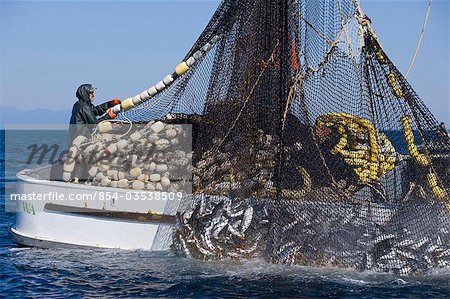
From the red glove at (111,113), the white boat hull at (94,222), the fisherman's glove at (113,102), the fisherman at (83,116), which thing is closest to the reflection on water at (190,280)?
the white boat hull at (94,222)

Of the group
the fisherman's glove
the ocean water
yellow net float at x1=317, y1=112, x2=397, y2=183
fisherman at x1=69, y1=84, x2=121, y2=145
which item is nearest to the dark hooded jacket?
fisherman at x1=69, y1=84, x2=121, y2=145

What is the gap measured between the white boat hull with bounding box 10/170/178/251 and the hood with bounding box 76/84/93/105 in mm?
2007

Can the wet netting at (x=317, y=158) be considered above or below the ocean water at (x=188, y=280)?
above

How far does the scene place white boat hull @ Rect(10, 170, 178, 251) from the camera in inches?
491

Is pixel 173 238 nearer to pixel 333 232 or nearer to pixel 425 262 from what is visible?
pixel 333 232

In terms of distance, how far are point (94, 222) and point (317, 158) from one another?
13.8ft

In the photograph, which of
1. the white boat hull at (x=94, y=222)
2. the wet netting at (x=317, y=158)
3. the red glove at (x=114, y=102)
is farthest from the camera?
the red glove at (x=114, y=102)

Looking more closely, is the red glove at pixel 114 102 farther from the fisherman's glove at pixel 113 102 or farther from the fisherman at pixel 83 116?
the fisherman at pixel 83 116

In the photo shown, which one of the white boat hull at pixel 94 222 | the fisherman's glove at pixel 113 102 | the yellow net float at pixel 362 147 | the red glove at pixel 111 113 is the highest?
the fisherman's glove at pixel 113 102

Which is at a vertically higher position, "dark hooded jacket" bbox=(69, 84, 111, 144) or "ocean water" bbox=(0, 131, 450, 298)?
"dark hooded jacket" bbox=(69, 84, 111, 144)

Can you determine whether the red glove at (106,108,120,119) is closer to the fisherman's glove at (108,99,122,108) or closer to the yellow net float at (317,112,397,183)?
the fisherman's glove at (108,99,122,108)

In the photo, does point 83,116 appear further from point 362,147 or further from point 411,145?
point 411,145

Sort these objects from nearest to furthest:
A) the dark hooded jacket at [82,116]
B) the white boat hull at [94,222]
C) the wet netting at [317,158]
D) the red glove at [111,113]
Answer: the wet netting at [317,158]
the white boat hull at [94,222]
the dark hooded jacket at [82,116]
the red glove at [111,113]

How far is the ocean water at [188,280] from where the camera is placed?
10.5 m
